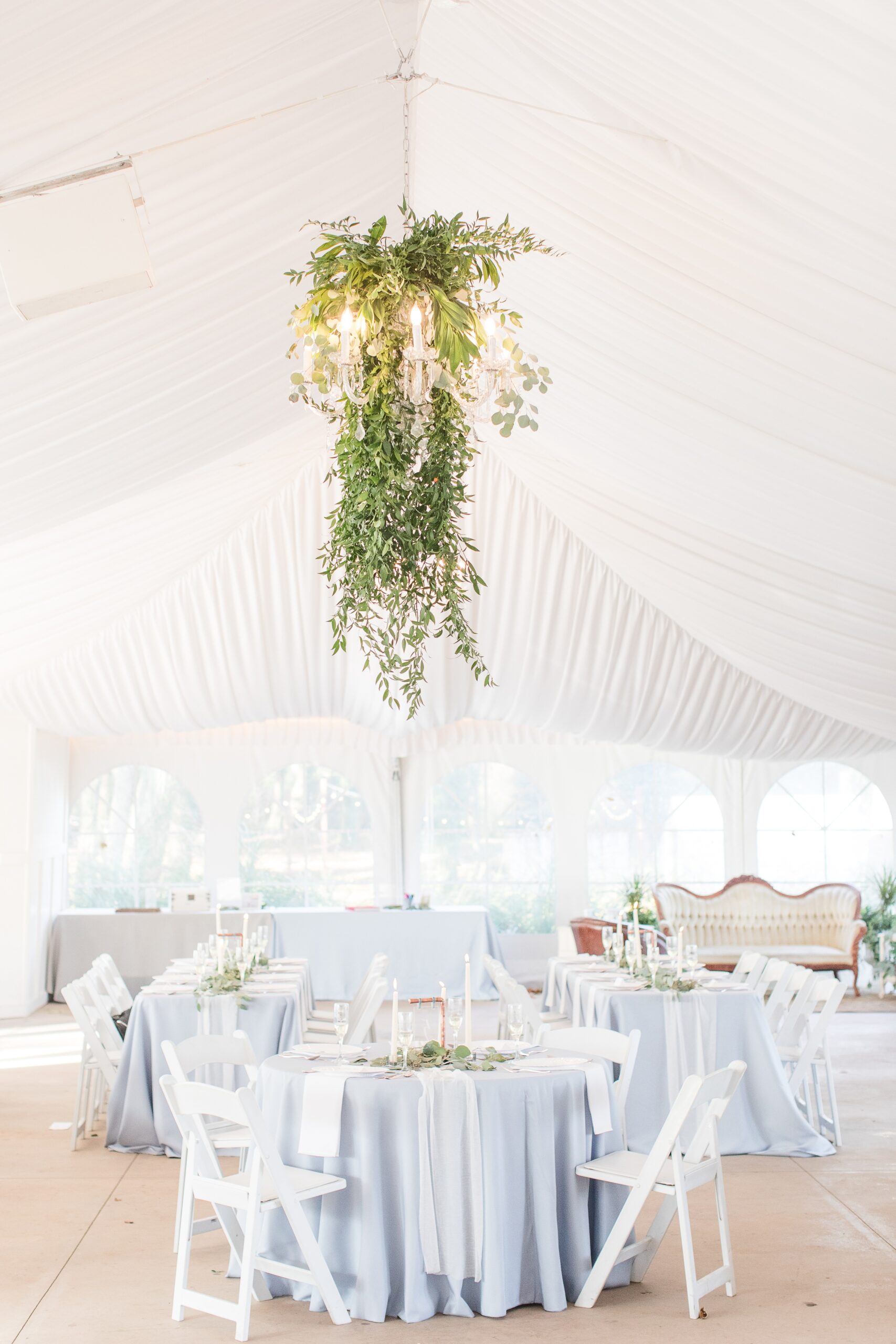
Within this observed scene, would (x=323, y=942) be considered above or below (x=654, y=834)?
below

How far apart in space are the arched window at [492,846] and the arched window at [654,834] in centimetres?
60

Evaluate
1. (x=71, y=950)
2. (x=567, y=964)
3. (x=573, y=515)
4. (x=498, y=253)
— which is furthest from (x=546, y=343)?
(x=71, y=950)

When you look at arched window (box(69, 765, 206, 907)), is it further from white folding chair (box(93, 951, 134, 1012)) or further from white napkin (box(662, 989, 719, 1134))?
white napkin (box(662, 989, 719, 1134))

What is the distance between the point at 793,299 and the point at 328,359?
1496 mm

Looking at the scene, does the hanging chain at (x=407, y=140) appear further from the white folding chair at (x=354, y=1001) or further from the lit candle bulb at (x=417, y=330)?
the white folding chair at (x=354, y=1001)

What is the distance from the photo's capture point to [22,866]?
36.6 feet

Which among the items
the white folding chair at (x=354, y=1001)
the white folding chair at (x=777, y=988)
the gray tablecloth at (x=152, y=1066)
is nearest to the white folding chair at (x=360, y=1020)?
the white folding chair at (x=354, y=1001)

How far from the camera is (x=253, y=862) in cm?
1378

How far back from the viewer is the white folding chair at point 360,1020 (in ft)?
22.9

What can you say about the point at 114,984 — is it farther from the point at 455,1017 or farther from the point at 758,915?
the point at 758,915

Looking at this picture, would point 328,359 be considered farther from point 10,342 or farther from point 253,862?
point 253,862

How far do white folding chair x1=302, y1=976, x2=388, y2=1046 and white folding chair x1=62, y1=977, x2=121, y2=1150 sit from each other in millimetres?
1149

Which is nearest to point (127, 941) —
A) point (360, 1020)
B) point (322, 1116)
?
point (360, 1020)

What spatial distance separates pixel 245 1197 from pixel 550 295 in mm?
3695
